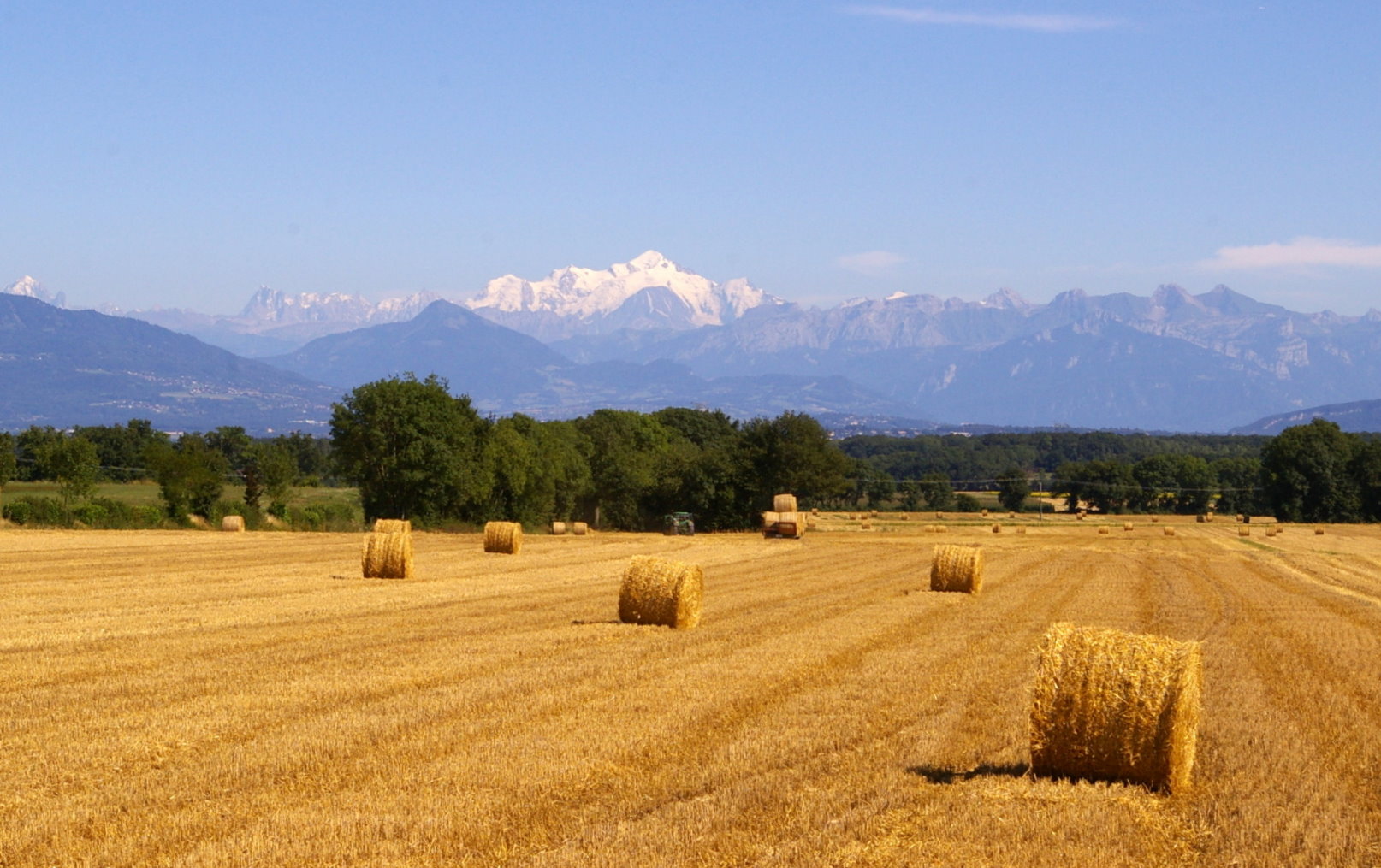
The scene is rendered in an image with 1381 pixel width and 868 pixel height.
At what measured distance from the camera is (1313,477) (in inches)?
4279

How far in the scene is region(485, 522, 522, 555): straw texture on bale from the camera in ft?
135

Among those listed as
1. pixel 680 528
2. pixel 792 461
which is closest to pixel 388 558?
pixel 680 528

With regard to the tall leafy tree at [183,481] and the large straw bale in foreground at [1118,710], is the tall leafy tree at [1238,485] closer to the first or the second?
the tall leafy tree at [183,481]

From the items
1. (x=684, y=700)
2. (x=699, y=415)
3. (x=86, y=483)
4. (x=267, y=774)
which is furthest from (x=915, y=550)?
(x=699, y=415)

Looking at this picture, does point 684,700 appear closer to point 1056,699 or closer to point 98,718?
point 1056,699

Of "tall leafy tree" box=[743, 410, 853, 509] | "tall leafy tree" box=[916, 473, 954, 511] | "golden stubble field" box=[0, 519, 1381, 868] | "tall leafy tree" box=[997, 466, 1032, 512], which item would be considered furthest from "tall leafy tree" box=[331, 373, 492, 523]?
"tall leafy tree" box=[997, 466, 1032, 512]

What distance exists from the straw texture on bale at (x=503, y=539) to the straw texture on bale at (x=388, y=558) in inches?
484

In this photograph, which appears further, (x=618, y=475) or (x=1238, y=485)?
(x=1238, y=485)

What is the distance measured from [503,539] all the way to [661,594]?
72.4 ft

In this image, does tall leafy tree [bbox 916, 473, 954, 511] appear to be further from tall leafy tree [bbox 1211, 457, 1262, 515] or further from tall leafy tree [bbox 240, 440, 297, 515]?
tall leafy tree [bbox 240, 440, 297, 515]

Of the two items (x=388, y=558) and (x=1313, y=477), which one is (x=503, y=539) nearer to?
(x=388, y=558)

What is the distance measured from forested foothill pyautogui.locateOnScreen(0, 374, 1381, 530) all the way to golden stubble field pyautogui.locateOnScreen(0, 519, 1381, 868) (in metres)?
33.3

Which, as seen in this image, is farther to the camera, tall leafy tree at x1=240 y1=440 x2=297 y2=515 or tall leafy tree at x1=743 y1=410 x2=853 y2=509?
tall leafy tree at x1=743 y1=410 x2=853 y2=509

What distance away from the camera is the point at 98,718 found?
1198 cm
